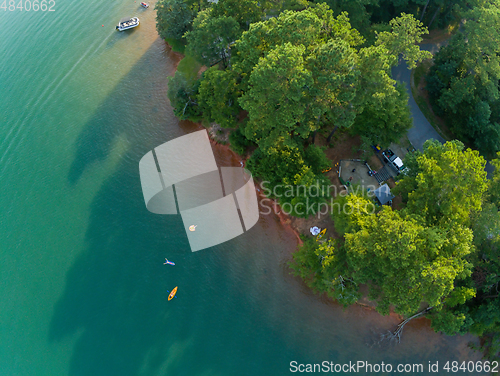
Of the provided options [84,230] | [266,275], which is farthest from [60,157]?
[266,275]

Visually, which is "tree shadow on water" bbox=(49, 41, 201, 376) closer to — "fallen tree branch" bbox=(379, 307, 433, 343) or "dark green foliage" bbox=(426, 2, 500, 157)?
"fallen tree branch" bbox=(379, 307, 433, 343)

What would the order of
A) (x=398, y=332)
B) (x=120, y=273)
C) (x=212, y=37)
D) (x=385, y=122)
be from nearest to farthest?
1. (x=398, y=332)
2. (x=120, y=273)
3. (x=385, y=122)
4. (x=212, y=37)

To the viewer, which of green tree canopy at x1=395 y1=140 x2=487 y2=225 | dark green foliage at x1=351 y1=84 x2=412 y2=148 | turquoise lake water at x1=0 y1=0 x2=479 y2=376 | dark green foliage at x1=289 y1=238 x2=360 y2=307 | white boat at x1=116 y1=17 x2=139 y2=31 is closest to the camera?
green tree canopy at x1=395 y1=140 x2=487 y2=225

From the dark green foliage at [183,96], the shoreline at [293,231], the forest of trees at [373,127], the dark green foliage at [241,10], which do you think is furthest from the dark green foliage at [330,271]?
the dark green foliage at [241,10]
